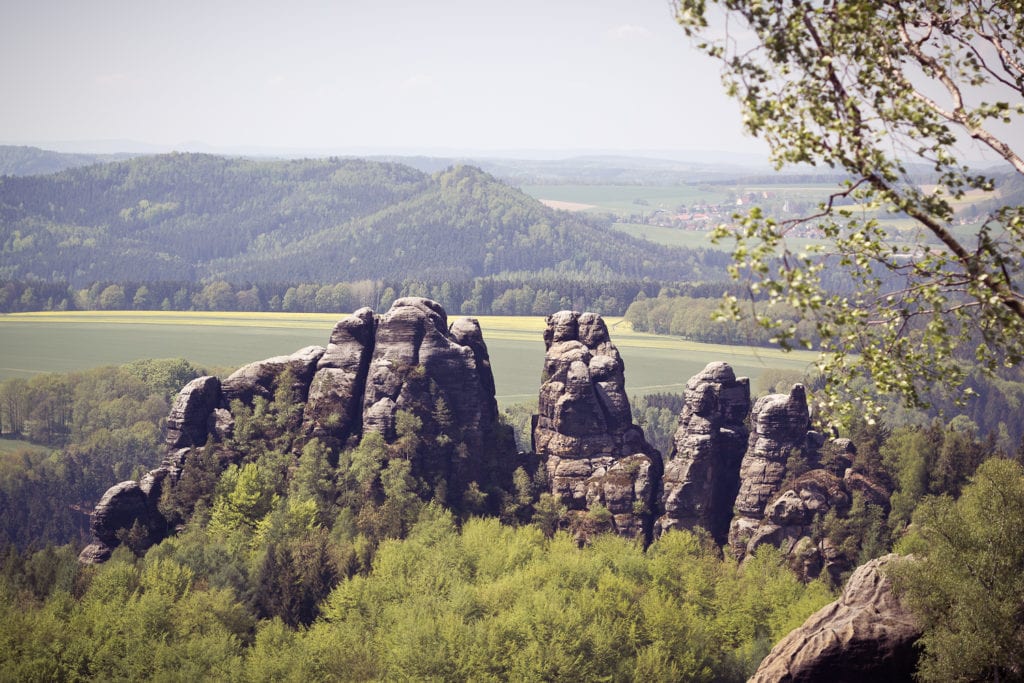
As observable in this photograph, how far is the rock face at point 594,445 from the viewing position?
91.9 metres

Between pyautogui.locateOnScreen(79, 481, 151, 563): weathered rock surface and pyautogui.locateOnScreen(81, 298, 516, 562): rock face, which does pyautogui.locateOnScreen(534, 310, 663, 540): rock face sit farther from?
pyautogui.locateOnScreen(79, 481, 151, 563): weathered rock surface

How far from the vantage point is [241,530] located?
86.8 meters

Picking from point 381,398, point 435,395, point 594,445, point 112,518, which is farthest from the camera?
point 594,445

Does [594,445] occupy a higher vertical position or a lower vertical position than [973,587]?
lower

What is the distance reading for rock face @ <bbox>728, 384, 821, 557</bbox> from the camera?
88.2m

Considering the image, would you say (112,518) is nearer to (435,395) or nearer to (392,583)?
(435,395)

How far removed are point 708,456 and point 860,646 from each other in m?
40.6

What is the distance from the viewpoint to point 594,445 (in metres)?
95.3

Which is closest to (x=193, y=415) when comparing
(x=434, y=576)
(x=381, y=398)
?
(x=381, y=398)

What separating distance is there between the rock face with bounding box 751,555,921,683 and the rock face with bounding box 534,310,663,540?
38.8m

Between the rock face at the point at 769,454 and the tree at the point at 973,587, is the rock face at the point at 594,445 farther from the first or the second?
the tree at the point at 973,587

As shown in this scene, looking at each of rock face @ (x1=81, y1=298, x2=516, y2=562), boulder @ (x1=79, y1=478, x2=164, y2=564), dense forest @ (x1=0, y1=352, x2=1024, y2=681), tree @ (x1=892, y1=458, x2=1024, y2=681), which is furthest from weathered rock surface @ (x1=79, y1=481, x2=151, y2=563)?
tree @ (x1=892, y1=458, x2=1024, y2=681)

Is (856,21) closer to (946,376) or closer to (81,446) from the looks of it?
(946,376)

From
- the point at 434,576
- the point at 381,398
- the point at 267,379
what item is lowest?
the point at 434,576
